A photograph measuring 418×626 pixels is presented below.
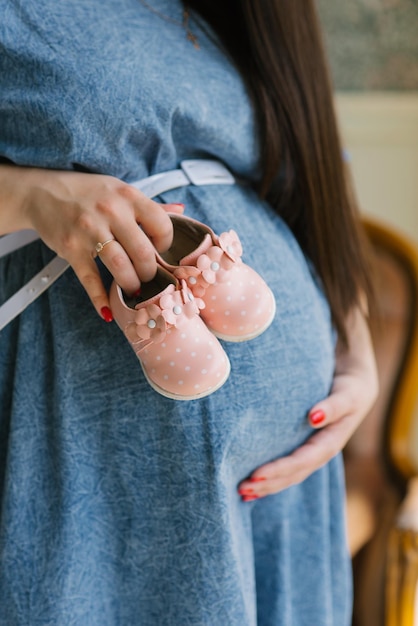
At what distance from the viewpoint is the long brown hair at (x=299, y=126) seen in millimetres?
759

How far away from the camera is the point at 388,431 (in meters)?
1.25

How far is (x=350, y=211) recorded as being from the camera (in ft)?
2.79

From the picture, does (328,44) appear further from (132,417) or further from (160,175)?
(132,417)

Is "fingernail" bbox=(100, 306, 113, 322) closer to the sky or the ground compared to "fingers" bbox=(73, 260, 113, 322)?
closer to the ground

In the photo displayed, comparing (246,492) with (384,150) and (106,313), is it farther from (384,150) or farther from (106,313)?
(384,150)

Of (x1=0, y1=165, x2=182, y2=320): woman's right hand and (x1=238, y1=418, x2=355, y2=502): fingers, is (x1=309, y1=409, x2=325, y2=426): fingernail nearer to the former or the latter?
(x1=238, y1=418, x2=355, y2=502): fingers

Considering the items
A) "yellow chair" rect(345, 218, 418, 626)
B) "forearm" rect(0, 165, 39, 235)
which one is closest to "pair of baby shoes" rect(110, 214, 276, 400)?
"forearm" rect(0, 165, 39, 235)

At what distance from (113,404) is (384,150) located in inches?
42.6

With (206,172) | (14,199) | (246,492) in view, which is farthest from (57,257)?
(246,492)

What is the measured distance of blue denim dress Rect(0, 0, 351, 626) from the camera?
23.4 inches

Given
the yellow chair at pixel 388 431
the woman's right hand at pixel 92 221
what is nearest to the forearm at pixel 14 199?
the woman's right hand at pixel 92 221

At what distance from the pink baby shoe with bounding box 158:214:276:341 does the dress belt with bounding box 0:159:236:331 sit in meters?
0.09

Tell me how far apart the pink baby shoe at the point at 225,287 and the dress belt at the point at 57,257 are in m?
0.09

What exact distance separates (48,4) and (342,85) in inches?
38.3
